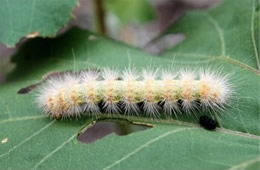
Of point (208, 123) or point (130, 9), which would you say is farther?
point (130, 9)

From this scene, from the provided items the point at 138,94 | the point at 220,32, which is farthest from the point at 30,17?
the point at 220,32

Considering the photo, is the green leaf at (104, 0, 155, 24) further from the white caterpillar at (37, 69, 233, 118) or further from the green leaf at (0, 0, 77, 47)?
the white caterpillar at (37, 69, 233, 118)

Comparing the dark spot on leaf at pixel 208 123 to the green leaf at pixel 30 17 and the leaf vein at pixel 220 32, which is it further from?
the green leaf at pixel 30 17

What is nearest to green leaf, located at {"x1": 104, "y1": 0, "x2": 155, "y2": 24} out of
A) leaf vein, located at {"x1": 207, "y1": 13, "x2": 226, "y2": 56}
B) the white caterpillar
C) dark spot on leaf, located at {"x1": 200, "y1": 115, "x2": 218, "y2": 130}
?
leaf vein, located at {"x1": 207, "y1": 13, "x2": 226, "y2": 56}

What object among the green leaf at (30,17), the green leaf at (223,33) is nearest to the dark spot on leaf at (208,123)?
the green leaf at (223,33)

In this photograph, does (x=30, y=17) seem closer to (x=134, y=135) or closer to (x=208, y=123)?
(x=134, y=135)

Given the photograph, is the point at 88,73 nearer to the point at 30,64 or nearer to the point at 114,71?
the point at 114,71

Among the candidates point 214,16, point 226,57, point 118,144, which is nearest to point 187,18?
point 214,16
